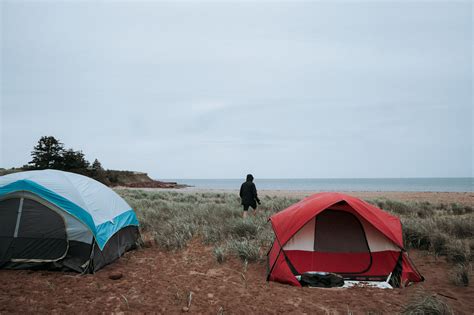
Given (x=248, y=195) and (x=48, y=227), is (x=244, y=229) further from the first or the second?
(x=48, y=227)

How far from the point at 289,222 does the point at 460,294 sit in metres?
2.91

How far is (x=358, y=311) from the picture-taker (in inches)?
151

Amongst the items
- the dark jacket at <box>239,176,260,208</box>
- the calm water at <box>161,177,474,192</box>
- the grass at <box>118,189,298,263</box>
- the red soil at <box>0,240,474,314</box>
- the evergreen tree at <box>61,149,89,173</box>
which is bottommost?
the calm water at <box>161,177,474,192</box>

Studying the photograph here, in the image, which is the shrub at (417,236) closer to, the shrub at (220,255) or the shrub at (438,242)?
the shrub at (438,242)

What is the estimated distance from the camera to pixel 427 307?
11.6ft

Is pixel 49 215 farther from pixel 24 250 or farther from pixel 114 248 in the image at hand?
pixel 114 248

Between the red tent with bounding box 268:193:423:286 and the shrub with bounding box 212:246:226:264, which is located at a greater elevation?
the red tent with bounding box 268:193:423:286

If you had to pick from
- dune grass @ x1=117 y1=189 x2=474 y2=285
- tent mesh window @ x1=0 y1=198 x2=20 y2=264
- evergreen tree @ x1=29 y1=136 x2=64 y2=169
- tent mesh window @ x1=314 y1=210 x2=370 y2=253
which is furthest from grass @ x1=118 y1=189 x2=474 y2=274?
evergreen tree @ x1=29 y1=136 x2=64 y2=169

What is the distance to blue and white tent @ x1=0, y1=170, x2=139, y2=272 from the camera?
5246 mm

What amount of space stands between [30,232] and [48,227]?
0.37 meters

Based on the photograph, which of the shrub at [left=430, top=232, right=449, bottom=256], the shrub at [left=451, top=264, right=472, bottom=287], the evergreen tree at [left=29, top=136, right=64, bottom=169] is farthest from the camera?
the evergreen tree at [left=29, top=136, right=64, bottom=169]

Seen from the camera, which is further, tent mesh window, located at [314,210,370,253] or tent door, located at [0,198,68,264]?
tent mesh window, located at [314,210,370,253]

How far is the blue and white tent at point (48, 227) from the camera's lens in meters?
Result: 5.25

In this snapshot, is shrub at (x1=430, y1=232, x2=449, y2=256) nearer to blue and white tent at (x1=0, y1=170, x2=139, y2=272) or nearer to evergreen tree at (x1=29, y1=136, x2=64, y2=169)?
blue and white tent at (x1=0, y1=170, x2=139, y2=272)
